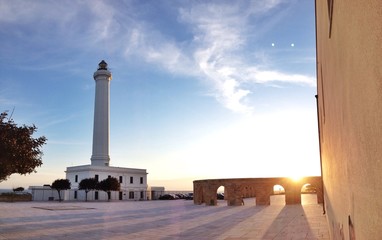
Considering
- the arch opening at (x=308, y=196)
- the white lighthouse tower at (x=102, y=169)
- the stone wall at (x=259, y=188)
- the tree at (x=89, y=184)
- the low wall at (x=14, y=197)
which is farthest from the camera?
the white lighthouse tower at (x=102, y=169)

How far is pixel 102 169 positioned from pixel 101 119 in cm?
805

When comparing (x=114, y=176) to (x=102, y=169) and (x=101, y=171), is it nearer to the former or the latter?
(x=102, y=169)

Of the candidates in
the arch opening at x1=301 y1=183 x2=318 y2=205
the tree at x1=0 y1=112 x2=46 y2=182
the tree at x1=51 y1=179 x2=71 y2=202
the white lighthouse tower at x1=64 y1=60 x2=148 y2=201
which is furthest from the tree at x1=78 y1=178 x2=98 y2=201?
the tree at x1=0 y1=112 x2=46 y2=182

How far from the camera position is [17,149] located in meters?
13.3

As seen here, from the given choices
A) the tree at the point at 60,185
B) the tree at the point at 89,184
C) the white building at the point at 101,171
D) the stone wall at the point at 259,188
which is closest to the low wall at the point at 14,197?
the white building at the point at 101,171

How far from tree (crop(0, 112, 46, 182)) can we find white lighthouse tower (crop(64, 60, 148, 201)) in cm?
3802

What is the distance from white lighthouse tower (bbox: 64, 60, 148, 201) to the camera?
51625mm

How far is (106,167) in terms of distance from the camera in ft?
176

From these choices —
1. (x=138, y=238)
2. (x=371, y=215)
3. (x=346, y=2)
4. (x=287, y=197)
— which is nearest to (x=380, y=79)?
(x=371, y=215)

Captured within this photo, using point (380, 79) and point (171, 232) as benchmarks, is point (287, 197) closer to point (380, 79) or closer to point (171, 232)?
point (171, 232)

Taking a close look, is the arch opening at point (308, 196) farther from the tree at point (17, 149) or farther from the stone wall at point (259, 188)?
the tree at point (17, 149)

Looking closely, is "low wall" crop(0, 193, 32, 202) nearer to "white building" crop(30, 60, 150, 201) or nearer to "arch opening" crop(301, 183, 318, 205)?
"white building" crop(30, 60, 150, 201)

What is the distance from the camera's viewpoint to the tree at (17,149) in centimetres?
1316

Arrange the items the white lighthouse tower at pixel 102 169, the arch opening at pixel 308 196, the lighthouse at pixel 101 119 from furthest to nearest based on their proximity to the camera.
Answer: the lighthouse at pixel 101 119
the white lighthouse tower at pixel 102 169
the arch opening at pixel 308 196
